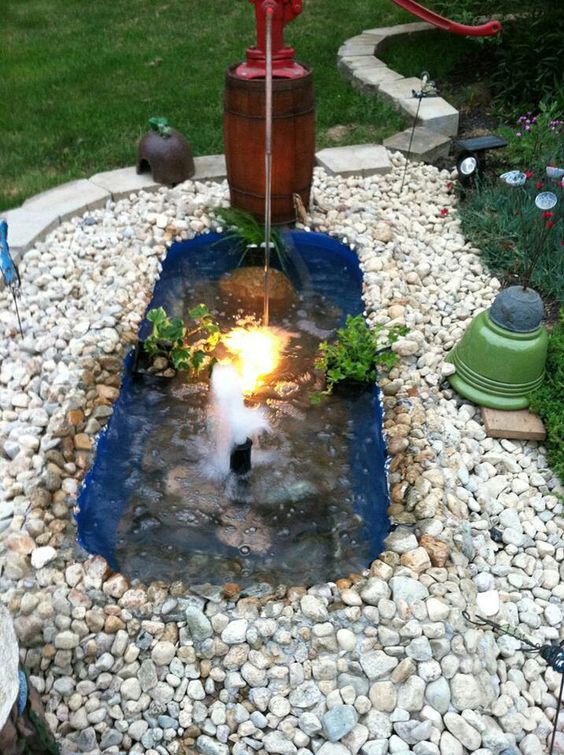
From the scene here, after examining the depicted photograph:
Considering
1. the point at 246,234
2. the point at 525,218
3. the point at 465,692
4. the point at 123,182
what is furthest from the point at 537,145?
the point at 465,692

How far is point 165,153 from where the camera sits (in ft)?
14.3

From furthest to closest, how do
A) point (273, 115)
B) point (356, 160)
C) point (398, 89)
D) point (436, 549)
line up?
point (398, 89) < point (356, 160) < point (273, 115) < point (436, 549)

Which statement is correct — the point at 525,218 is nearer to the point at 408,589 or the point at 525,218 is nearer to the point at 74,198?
the point at 408,589

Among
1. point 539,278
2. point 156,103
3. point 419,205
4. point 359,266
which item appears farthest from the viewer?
point 156,103

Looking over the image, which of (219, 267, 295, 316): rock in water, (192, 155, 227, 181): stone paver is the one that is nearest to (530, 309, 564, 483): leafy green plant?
(219, 267, 295, 316): rock in water

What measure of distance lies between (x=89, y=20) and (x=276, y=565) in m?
7.01

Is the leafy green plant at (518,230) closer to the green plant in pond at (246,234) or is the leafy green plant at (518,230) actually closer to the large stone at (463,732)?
the green plant in pond at (246,234)

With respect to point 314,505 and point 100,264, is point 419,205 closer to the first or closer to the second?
point 100,264

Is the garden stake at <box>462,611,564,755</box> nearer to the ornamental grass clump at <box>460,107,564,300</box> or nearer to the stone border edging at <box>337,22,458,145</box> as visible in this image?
the ornamental grass clump at <box>460,107,564,300</box>

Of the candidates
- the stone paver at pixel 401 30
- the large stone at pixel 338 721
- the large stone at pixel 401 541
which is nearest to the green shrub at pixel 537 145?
the stone paver at pixel 401 30

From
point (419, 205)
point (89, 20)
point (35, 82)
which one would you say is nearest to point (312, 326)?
point (419, 205)

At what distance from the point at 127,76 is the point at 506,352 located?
478 cm

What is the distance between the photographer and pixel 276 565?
2.39 metres

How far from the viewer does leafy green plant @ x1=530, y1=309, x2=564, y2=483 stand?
2.71 meters
